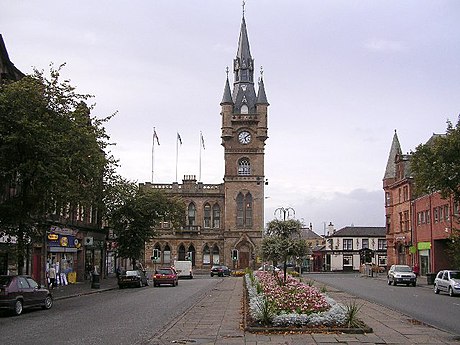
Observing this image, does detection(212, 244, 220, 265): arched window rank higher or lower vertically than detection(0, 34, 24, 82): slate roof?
lower

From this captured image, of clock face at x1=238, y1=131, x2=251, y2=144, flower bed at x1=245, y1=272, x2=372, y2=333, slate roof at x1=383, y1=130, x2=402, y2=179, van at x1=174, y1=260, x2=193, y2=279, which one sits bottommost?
van at x1=174, y1=260, x2=193, y2=279

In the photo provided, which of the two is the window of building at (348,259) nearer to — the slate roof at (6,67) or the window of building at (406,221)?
the window of building at (406,221)

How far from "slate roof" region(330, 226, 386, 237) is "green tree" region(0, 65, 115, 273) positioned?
84818 millimetres

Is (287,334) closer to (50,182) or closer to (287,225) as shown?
(50,182)

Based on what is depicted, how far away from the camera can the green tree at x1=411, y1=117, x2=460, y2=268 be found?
4019cm

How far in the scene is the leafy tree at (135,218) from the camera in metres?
56.8

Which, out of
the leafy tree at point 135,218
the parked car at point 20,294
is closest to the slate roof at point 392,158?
the leafy tree at point 135,218

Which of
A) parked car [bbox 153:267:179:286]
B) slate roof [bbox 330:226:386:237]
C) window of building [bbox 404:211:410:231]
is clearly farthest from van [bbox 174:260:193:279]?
slate roof [bbox 330:226:386:237]

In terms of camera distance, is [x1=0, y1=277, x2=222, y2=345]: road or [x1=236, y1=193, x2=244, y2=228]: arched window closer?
[x1=0, y1=277, x2=222, y2=345]: road

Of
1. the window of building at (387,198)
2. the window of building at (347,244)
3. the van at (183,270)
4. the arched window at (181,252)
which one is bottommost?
the van at (183,270)

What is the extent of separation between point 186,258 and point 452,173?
2552 inches

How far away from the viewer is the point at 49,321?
22.9 m

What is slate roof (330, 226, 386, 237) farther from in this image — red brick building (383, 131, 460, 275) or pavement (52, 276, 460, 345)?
pavement (52, 276, 460, 345)

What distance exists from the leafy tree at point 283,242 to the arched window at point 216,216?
5964 cm
